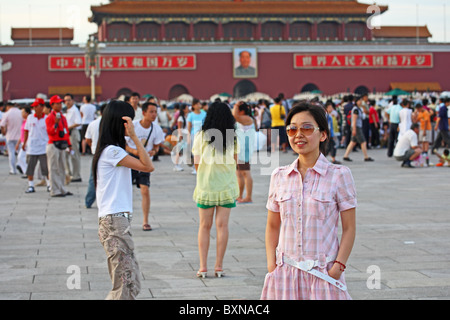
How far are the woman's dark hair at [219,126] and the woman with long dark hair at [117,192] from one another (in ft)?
4.88

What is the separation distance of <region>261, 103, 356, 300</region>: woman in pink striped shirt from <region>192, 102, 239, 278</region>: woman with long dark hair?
2.51 metres

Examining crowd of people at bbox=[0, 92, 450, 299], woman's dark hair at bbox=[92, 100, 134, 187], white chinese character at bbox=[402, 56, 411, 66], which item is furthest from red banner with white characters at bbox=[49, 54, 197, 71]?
woman's dark hair at bbox=[92, 100, 134, 187]

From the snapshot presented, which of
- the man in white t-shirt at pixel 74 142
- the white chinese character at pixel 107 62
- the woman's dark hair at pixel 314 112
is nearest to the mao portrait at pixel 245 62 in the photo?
the white chinese character at pixel 107 62

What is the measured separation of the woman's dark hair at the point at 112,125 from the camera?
14.1 ft

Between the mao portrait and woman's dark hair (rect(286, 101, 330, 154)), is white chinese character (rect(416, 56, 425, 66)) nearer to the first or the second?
the mao portrait

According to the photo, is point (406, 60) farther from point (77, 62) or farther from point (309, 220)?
point (309, 220)

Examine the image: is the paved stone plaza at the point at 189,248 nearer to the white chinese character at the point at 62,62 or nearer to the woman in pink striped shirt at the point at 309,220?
the woman in pink striped shirt at the point at 309,220

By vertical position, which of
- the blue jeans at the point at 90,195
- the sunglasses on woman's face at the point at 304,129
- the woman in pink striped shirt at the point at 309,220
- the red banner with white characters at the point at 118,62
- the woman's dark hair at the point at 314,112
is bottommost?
the blue jeans at the point at 90,195

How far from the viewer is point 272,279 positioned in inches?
125

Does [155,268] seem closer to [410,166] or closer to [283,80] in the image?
[410,166]

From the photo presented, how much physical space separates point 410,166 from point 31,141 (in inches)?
261

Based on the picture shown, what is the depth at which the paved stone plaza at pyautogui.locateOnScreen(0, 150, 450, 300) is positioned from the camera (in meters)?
5.16

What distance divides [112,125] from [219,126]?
1615 mm

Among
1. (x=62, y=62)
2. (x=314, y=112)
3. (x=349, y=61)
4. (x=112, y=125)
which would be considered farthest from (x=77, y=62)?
(x=314, y=112)
